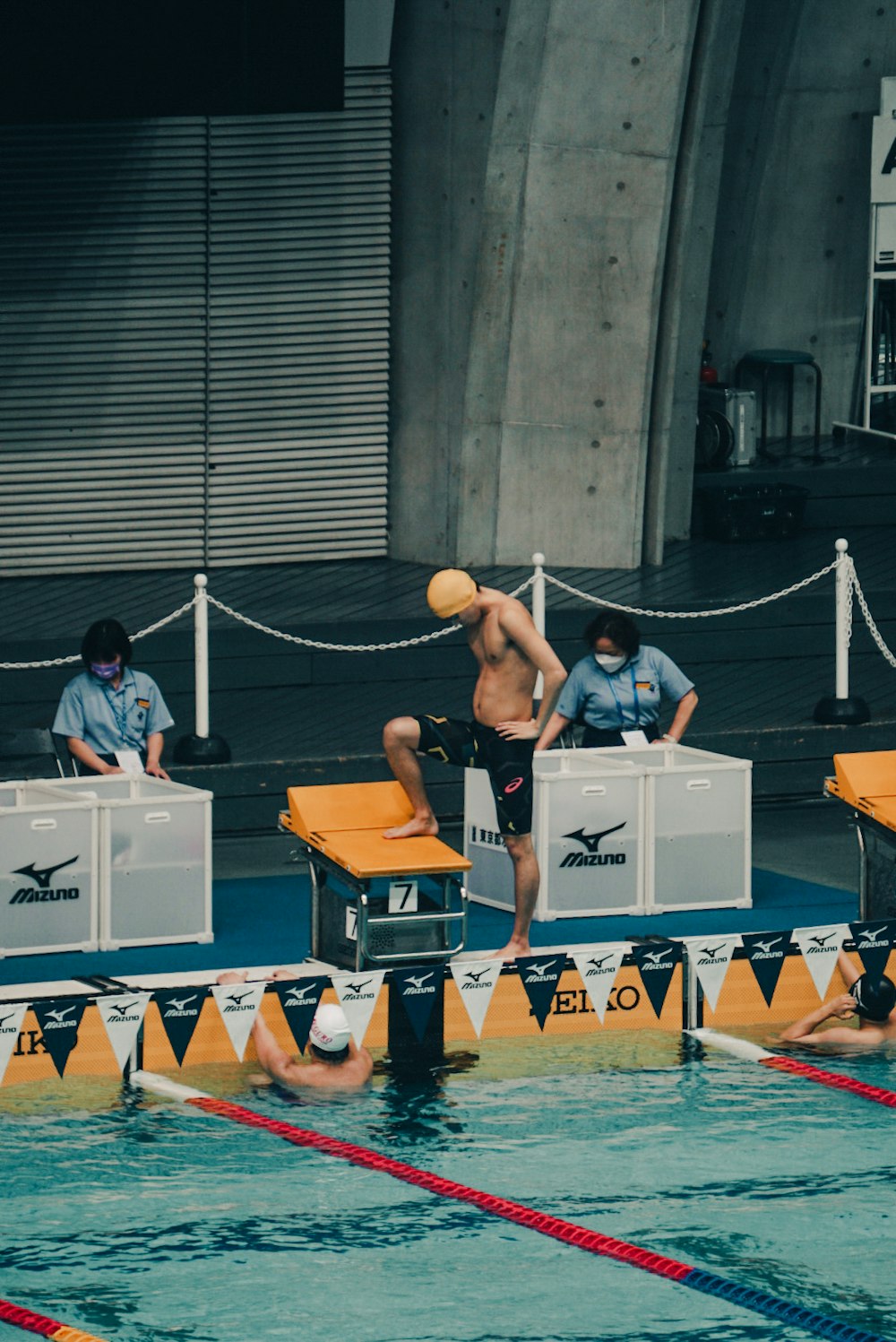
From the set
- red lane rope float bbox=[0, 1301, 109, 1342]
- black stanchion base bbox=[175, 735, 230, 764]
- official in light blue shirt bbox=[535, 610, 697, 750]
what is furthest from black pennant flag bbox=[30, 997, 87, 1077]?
black stanchion base bbox=[175, 735, 230, 764]

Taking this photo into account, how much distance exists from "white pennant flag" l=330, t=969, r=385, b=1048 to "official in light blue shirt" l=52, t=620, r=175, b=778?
2.57 meters

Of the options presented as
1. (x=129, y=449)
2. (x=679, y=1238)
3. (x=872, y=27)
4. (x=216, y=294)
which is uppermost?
(x=872, y=27)

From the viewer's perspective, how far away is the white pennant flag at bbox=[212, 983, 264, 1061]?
354 inches

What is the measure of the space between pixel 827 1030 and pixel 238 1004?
2.43m

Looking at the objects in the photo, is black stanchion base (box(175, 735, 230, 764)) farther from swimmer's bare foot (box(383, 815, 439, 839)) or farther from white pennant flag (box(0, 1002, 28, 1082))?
white pennant flag (box(0, 1002, 28, 1082))

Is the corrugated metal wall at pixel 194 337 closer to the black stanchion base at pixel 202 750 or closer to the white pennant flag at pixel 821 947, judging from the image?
the black stanchion base at pixel 202 750

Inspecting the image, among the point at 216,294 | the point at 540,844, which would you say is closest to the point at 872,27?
the point at 216,294

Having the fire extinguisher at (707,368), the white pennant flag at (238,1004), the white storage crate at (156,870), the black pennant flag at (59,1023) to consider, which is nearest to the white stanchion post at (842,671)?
the fire extinguisher at (707,368)

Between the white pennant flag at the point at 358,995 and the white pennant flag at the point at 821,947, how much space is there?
1733 mm

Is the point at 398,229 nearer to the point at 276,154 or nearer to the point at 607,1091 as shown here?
the point at 276,154

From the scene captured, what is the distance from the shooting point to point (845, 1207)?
26.5 feet

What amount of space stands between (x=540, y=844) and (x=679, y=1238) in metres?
3.72

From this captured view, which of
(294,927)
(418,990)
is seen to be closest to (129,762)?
(294,927)

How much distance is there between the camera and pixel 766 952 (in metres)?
9.77
